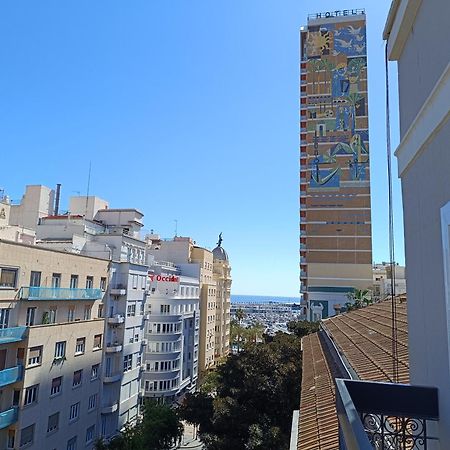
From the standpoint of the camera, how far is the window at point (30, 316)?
22.0m

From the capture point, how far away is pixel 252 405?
50.5 ft

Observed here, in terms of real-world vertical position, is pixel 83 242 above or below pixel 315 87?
below

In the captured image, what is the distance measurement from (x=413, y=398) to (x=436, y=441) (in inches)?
14.4

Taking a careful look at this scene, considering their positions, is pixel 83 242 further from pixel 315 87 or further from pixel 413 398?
pixel 315 87

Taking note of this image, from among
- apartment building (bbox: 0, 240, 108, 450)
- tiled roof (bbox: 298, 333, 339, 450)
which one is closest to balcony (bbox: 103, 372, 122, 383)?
apartment building (bbox: 0, 240, 108, 450)

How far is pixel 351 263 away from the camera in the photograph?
53.0 meters

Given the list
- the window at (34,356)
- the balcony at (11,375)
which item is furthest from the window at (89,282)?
the balcony at (11,375)

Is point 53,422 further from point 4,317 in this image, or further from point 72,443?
point 4,317

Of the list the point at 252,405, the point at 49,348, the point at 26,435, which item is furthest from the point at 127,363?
the point at 252,405

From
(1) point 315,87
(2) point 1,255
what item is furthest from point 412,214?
(1) point 315,87

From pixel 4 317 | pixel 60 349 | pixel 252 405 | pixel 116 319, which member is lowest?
pixel 252 405

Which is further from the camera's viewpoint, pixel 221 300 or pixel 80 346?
pixel 221 300

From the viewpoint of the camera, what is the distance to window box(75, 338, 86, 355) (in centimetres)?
2556

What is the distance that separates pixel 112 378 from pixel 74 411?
14.0ft
